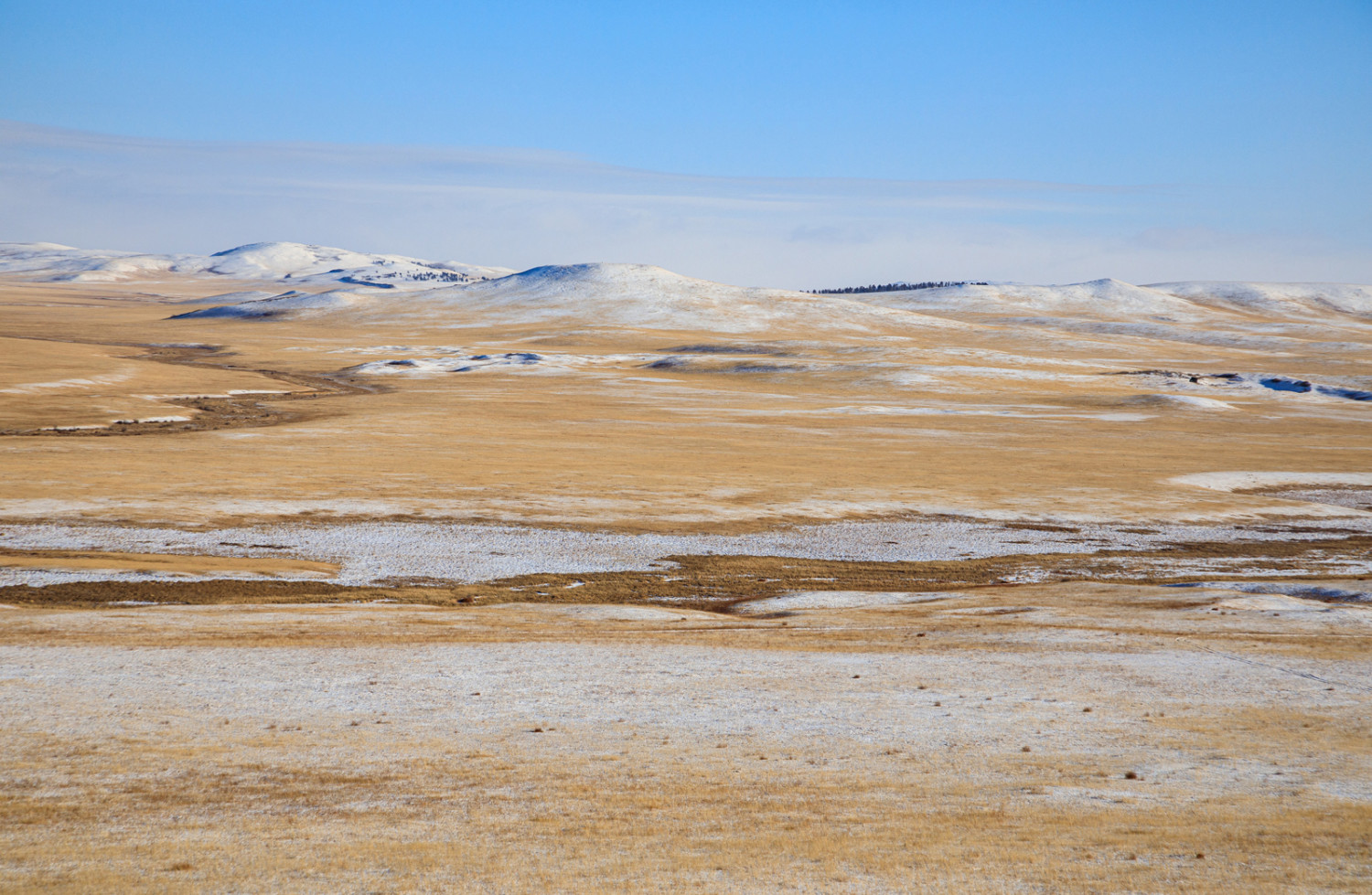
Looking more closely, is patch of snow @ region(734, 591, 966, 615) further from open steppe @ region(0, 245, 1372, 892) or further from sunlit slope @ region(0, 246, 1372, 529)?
sunlit slope @ region(0, 246, 1372, 529)

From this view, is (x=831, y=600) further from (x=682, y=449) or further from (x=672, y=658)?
(x=682, y=449)

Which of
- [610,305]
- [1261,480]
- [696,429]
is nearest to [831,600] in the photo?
[1261,480]

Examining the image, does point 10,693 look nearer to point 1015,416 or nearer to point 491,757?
point 491,757

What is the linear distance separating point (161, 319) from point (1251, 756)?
18600 centimetres

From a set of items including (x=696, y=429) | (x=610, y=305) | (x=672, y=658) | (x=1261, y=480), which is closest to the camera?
(x=672, y=658)

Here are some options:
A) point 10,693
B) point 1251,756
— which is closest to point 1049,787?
point 1251,756

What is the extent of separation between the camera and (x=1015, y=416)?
65.9 meters

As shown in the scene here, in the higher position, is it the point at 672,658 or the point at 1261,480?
the point at 672,658

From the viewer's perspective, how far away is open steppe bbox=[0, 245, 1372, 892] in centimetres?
953

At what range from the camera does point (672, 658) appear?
54.1 feet

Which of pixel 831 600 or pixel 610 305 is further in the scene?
pixel 610 305

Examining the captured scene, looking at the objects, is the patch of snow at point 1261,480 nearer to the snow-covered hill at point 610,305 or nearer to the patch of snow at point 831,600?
the patch of snow at point 831,600

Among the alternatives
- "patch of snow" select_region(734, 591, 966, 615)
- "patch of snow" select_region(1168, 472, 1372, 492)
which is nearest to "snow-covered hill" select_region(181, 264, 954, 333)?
"patch of snow" select_region(1168, 472, 1372, 492)

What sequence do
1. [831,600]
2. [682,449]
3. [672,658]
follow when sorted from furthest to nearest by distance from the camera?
[682,449] < [831,600] < [672,658]
